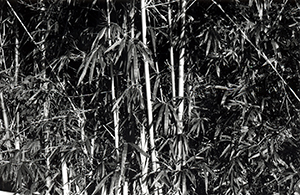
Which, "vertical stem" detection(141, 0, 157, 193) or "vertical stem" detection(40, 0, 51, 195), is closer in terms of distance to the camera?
"vertical stem" detection(141, 0, 157, 193)

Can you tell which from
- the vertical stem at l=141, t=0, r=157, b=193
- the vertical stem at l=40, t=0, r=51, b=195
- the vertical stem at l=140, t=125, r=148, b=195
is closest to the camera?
the vertical stem at l=141, t=0, r=157, b=193

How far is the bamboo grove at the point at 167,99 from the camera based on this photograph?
262cm

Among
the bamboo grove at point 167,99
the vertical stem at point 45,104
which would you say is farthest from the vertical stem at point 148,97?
the vertical stem at point 45,104

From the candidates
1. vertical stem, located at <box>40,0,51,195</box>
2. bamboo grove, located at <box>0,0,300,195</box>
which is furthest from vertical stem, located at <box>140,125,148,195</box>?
vertical stem, located at <box>40,0,51,195</box>

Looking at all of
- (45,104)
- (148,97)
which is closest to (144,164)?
(148,97)

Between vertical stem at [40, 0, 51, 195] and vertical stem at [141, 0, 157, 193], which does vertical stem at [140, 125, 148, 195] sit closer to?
vertical stem at [141, 0, 157, 193]

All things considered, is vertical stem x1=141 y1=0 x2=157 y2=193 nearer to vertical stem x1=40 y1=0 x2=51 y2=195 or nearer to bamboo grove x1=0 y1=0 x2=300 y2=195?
bamboo grove x1=0 y1=0 x2=300 y2=195

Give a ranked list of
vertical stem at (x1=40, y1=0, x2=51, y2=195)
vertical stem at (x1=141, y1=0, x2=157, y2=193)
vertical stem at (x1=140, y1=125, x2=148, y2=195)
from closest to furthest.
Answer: vertical stem at (x1=141, y1=0, x2=157, y2=193)
vertical stem at (x1=140, y1=125, x2=148, y2=195)
vertical stem at (x1=40, y1=0, x2=51, y2=195)

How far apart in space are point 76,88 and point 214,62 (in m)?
1.13

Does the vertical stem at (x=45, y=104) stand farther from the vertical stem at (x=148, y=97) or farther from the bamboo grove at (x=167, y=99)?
the vertical stem at (x=148, y=97)

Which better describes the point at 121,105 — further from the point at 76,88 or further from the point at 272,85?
the point at 272,85

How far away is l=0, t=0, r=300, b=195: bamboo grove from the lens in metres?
2.62

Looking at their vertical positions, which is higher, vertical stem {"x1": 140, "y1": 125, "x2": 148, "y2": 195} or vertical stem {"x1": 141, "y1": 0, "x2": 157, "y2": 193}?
vertical stem {"x1": 141, "y1": 0, "x2": 157, "y2": 193}

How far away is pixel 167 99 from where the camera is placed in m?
2.89
